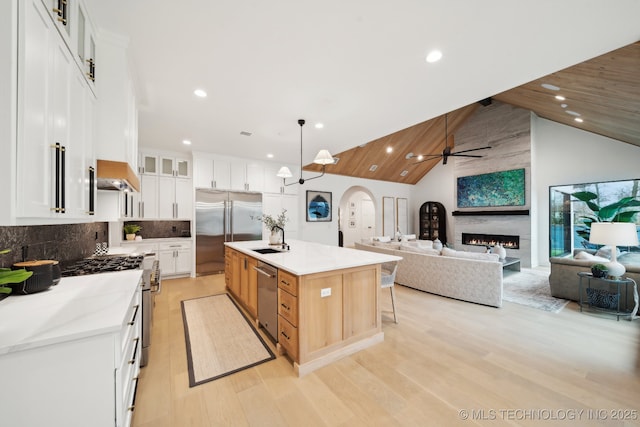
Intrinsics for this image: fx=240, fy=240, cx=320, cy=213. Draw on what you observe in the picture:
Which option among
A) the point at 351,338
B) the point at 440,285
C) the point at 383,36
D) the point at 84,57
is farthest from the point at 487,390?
the point at 84,57

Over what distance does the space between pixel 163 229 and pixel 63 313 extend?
4680 millimetres

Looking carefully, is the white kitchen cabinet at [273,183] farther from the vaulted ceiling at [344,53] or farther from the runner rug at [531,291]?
the runner rug at [531,291]

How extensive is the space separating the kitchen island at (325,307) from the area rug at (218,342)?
1.12 ft

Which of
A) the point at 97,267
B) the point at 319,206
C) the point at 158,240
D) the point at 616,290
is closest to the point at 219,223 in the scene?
the point at 158,240

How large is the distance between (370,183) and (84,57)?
7.78 m

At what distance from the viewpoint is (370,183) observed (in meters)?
8.66

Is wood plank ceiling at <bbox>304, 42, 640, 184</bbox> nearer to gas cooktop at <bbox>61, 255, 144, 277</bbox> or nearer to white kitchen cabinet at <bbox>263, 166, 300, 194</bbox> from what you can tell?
white kitchen cabinet at <bbox>263, 166, 300, 194</bbox>

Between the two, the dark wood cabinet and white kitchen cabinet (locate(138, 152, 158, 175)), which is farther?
the dark wood cabinet

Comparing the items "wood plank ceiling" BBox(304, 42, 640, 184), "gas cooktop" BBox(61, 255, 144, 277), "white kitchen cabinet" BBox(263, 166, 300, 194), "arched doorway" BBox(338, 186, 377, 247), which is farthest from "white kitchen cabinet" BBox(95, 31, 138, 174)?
"arched doorway" BBox(338, 186, 377, 247)

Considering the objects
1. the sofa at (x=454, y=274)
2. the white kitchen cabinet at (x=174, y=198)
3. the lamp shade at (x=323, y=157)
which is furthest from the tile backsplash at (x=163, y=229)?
the sofa at (x=454, y=274)

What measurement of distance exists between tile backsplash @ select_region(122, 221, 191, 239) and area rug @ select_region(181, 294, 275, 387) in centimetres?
236

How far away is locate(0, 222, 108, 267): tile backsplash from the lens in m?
1.55

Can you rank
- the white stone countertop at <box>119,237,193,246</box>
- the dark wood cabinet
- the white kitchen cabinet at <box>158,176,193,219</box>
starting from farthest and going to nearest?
the dark wood cabinet, the white kitchen cabinet at <box>158,176,193,219</box>, the white stone countertop at <box>119,237,193,246</box>

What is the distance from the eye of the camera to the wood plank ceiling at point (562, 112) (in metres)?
2.85
